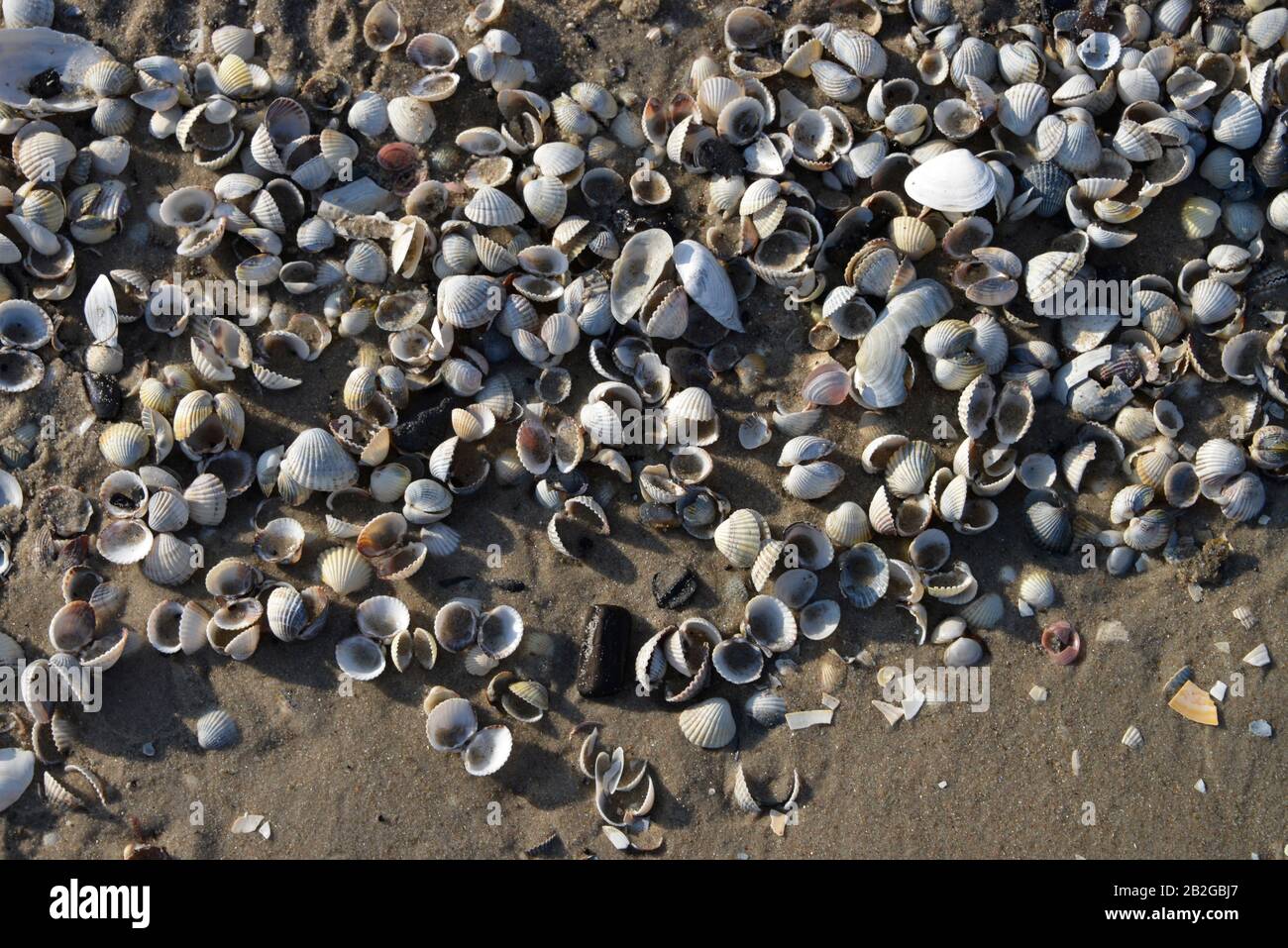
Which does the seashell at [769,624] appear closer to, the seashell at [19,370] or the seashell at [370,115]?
the seashell at [370,115]

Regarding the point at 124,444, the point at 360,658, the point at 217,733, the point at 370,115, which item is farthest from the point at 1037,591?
the point at 124,444

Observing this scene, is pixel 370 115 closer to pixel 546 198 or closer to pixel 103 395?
pixel 546 198

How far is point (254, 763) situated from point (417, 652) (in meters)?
0.91

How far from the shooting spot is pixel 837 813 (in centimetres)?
497

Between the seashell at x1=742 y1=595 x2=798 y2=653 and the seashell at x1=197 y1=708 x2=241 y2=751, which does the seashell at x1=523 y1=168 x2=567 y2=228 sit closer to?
the seashell at x1=742 y1=595 x2=798 y2=653

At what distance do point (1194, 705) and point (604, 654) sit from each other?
9.33 ft

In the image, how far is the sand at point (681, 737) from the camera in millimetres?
4961

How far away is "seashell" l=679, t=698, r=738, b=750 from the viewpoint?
195 inches

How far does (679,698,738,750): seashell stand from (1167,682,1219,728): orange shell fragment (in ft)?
7.01

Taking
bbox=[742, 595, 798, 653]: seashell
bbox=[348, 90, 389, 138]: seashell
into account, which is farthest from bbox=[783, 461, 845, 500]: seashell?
bbox=[348, 90, 389, 138]: seashell

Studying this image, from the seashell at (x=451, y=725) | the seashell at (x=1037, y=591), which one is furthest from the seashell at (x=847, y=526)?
the seashell at (x=451, y=725)

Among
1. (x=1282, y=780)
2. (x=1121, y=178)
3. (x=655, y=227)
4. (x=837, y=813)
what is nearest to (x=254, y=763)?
(x=837, y=813)

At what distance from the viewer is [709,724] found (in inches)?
195

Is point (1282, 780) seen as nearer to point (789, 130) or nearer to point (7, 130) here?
point (789, 130)
